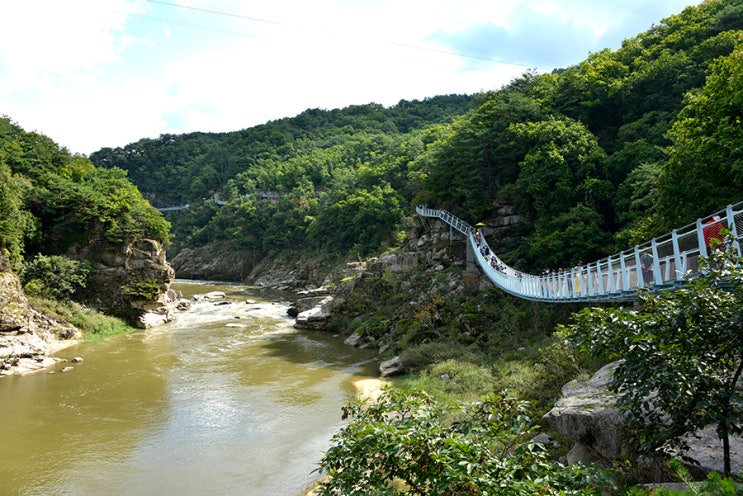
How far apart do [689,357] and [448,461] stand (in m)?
2.21

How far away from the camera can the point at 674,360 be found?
4016mm

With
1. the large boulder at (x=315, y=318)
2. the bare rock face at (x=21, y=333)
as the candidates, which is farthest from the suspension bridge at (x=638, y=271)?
the bare rock face at (x=21, y=333)

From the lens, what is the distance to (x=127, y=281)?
83.6ft

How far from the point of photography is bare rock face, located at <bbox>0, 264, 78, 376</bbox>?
17062 mm

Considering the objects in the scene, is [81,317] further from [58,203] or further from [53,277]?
[58,203]

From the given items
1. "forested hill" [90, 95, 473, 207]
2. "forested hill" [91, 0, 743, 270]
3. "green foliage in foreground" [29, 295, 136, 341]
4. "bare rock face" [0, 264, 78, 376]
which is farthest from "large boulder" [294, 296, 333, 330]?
"forested hill" [90, 95, 473, 207]

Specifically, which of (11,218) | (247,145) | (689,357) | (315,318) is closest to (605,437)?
(689,357)

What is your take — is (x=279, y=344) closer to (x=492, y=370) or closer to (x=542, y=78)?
(x=492, y=370)

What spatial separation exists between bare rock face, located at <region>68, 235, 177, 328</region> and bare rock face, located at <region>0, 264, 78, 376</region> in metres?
4.02

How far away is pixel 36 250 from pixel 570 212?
2587 centimetres

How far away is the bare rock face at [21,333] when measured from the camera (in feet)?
56.0

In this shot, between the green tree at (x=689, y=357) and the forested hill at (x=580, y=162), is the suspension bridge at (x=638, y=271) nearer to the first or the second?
the green tree at (x=689, y=357)

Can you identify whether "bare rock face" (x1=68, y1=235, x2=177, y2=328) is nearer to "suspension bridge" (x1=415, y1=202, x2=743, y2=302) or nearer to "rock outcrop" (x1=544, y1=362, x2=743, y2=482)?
"suspension bridge" (x1=415, y1=202, x2=743, y2=302)

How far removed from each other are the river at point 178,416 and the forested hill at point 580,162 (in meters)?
10.2
